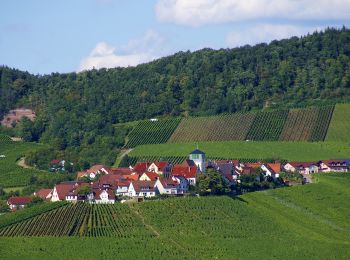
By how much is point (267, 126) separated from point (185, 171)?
33.9 m

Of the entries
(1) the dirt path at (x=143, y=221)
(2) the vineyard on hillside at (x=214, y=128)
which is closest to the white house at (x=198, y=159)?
(1) the dirt path at (x=143, y=221)

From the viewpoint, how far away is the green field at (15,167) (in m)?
107

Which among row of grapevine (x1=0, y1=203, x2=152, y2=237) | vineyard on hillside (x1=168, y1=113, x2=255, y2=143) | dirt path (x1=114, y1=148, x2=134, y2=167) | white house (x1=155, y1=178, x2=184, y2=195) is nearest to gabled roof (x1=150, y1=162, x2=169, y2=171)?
white house (x1=155, y1=178, x2=184, y2=195)

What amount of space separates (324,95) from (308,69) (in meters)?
10.4

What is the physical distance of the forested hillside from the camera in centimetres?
13975

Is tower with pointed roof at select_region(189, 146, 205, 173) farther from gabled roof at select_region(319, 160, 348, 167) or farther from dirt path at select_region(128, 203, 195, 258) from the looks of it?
dirt path at select_region(128, 203, 195, 258)

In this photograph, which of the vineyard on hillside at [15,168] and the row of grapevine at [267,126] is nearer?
the vineyard on hillside at [15,168]

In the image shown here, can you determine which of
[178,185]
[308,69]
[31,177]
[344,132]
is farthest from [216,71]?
[178,185]

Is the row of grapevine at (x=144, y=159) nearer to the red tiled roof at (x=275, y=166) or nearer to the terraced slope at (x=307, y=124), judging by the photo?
the red tiled roof at (x=275, y=166)

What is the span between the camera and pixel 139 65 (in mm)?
167125

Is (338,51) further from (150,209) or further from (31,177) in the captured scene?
(150,209)

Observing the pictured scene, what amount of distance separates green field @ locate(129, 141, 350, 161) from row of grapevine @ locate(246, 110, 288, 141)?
3.05m

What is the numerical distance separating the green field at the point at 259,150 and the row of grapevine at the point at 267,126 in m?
3.05

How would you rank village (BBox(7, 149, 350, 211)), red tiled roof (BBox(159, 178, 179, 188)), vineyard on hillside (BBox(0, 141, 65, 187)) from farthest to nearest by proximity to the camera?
vineyard on hillside (BBox(0, 141, 65, 187)), red tiled roof (BBox(159, 178, 179, 188)), village (BBox(7, 149, 350, 211))
